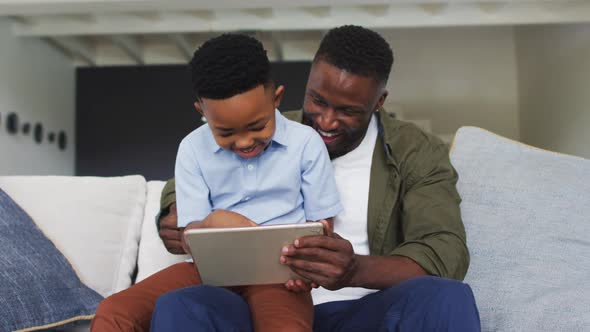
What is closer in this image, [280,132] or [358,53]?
[280,132]

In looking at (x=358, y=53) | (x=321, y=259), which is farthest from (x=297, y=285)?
(x=358, y=53)

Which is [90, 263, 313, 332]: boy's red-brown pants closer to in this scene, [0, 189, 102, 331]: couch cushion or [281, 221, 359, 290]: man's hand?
[281, 221, 359, 290]: man's hand

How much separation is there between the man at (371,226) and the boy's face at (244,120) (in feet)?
0.70

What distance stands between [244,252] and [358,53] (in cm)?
55

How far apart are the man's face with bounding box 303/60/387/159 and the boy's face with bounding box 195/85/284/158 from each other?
223mm

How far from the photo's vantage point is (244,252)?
3.21 ft

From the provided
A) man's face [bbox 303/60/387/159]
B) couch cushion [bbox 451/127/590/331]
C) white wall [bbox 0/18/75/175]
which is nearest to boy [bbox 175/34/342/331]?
man's face [bbox 303/60/387/159]

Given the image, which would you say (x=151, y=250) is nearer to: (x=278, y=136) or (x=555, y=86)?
(x=278, y=136)

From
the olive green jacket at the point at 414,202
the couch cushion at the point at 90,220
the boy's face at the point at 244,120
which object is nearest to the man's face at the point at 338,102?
the olive green jacket at the point at 414,202

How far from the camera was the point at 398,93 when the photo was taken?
6.04m

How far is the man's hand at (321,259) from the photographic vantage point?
98 cm

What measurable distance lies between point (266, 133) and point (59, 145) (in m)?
4.74

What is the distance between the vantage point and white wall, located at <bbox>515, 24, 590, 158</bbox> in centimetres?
383

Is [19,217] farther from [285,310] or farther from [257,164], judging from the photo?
[285,310]
